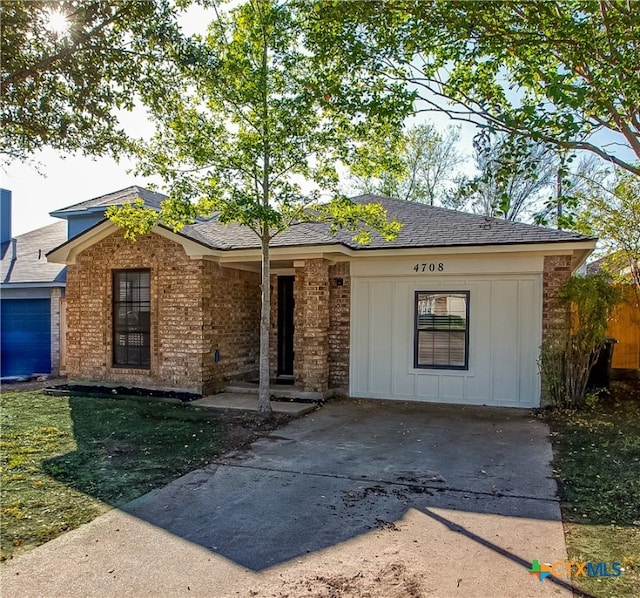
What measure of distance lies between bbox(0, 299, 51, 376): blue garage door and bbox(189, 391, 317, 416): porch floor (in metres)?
7.08

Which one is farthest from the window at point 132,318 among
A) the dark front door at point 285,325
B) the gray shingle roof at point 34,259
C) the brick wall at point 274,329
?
the gray shingle roof at point 34,259

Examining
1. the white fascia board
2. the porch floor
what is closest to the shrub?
the white fascia board

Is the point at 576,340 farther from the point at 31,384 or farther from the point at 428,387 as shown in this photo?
the point at 31,384

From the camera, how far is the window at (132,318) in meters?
10.7

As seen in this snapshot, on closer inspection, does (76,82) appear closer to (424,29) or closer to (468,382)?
(424,29)

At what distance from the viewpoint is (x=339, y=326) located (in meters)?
10.3

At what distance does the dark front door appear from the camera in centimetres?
1186

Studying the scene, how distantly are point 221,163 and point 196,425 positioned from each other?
4042 millimetres

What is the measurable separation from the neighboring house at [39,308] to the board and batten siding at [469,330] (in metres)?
7.29

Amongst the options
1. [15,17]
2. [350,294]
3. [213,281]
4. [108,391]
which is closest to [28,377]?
[108,391]

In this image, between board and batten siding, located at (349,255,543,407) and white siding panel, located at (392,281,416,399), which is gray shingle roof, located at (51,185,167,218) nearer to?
board and batten siding, located at (349,255,543,407)

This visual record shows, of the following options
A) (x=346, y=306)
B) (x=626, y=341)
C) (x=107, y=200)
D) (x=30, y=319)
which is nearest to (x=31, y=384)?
(x=30, y=319)

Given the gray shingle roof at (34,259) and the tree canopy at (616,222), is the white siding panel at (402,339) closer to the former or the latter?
the tree canopy at (616,222)

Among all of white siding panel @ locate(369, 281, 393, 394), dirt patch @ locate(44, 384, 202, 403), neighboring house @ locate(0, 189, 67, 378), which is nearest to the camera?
dirt patch @ locate(44, 384, 202, 403)
